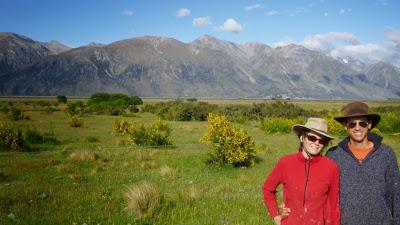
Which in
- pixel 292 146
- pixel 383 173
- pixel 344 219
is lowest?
pixel 292 146

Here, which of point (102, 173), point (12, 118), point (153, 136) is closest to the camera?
point (102, 173)

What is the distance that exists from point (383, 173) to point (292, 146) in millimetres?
19576

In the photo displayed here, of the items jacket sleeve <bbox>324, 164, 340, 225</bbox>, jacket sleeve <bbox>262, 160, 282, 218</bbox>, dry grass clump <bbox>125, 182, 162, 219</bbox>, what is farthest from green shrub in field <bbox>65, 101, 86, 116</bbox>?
jacket sleeve <bbox>324, 164, 340, 225</bbox>

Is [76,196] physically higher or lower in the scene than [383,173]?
lower

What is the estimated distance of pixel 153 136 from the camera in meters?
22.9

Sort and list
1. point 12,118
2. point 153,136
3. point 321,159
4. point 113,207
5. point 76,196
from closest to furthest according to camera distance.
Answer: point 321,159
point 113,207
point 76,196
point 153,136
point 12,118

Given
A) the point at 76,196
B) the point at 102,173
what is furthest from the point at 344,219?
the point at 102,173

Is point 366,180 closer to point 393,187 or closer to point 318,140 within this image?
point 393,187

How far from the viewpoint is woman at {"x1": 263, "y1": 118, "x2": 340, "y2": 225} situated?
15.0 ft

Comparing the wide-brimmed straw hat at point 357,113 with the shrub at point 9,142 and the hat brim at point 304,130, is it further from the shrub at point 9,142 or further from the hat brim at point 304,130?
the shrub at point 9,142

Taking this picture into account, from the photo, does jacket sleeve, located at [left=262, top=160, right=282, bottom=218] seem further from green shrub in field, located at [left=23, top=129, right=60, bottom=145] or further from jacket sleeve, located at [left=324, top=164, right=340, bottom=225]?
green shrub in field, located at [left=23, top=129, right=60, bottom=145]

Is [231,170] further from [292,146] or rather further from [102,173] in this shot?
[292,146]

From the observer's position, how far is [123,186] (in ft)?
39.7

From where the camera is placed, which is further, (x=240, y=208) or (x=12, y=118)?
(x=12, y=118)
